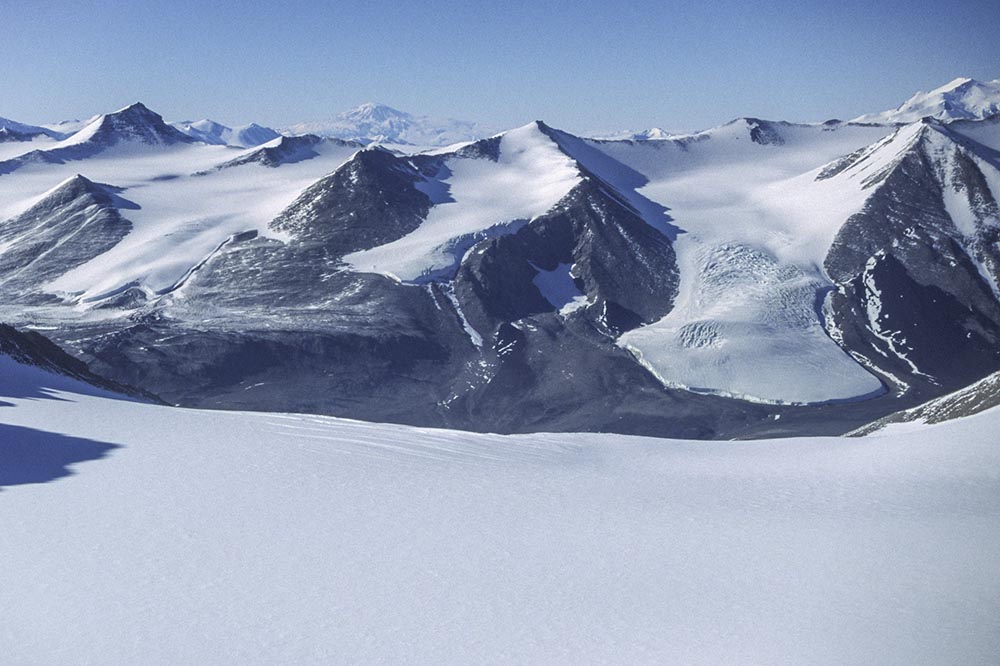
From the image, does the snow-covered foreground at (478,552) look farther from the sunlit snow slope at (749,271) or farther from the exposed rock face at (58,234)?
the exposed rock face at (58,234)

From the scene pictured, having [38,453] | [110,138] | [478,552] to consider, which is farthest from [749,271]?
[110,138]

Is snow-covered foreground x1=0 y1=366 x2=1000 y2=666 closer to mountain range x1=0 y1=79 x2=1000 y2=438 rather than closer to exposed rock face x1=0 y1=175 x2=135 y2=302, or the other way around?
mountain range x1=0 y1=79 x2=1000 y2=438

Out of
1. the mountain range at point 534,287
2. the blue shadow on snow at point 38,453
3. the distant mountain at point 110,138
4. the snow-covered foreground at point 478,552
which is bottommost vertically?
the snow-covered foreground at point 478,552

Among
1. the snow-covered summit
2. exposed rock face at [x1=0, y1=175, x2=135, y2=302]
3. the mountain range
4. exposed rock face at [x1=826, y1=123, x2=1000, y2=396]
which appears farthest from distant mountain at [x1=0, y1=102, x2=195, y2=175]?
exposed rock face at [x1=826, y1=123, x2=1000, y2=396]

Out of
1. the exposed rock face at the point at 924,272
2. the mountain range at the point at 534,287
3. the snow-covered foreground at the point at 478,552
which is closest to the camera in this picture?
the snow-covered foreground at the point at 478,552

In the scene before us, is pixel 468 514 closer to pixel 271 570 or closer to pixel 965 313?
pixel 271 570

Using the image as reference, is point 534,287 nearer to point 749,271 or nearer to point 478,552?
point 749,271

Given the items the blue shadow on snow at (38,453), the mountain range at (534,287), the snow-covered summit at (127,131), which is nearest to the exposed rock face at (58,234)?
the mountain range at (534,287)
